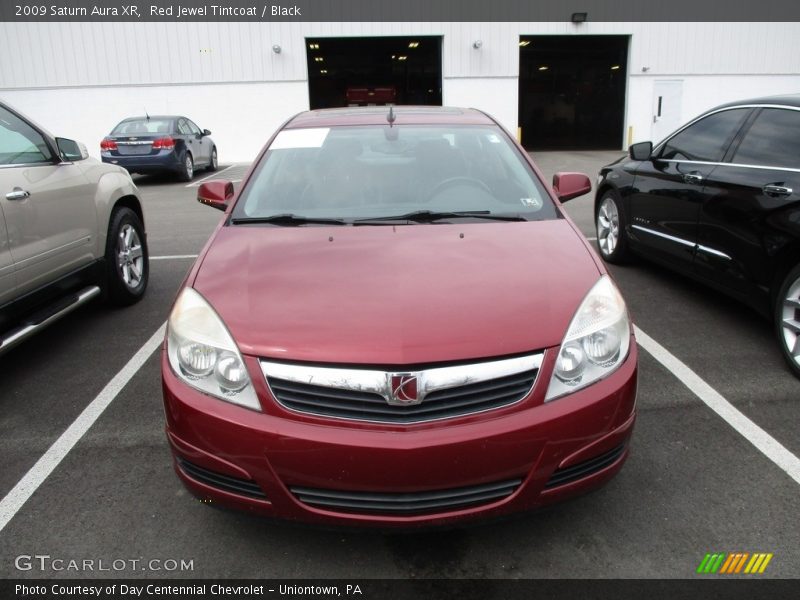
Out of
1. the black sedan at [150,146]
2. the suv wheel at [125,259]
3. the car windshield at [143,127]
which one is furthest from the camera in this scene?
the car windshield at [143,127]

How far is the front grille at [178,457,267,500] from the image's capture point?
2.10m

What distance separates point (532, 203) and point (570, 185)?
71 cm

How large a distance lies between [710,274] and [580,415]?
9.79 feet

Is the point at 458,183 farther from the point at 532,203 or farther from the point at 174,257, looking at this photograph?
the point at 174,257

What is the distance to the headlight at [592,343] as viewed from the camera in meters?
2.13

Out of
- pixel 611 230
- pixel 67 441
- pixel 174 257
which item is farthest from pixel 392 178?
pixel 174 257

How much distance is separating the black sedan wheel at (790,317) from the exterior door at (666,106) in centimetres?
1920

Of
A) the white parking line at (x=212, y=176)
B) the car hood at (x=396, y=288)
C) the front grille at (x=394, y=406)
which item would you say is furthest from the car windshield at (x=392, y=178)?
the white parking line at (x=212, y=176)

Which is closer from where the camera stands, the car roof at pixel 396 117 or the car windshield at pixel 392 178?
the car windshield at pixel 392 178

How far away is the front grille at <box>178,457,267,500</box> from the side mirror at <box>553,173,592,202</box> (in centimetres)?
242

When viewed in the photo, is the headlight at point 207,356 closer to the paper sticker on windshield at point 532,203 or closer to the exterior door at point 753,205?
the paper sticker on windshield at point 532,203

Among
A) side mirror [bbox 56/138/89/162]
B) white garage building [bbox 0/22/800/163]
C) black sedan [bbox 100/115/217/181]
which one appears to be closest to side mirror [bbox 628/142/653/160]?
side mirror [bbox 56/138/89/162]

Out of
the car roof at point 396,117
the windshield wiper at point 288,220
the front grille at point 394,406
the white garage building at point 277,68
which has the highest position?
the white garage building at point 277,68

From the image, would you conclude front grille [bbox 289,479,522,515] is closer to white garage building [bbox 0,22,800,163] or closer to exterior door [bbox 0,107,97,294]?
A: exterior door [bbox 0,107,97,294]
